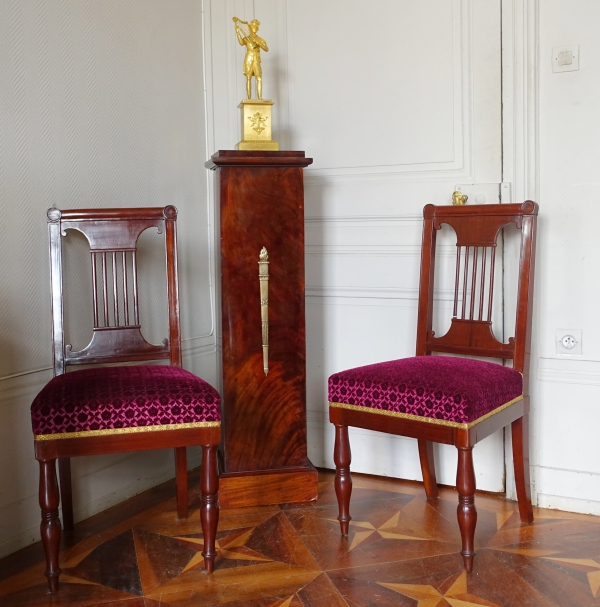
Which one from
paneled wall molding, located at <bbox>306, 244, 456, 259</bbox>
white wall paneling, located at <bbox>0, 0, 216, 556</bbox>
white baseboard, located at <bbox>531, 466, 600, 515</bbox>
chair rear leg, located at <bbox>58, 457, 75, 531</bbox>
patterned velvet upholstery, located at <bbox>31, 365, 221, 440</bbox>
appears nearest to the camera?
patterned velvet upholstery, located at <bbox>31, 365, 221, 440</bbox>

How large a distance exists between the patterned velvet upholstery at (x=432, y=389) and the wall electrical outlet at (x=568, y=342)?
0.34 meters

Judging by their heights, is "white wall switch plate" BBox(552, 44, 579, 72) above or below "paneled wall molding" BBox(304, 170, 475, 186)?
above

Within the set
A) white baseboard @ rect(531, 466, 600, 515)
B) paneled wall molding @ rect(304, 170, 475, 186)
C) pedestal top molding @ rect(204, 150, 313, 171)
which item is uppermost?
pedestal top molding @ rect(204, 150, 313, 171)

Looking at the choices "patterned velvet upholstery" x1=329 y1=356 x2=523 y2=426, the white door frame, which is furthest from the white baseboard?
"patterned velvet upholstery" x1=329 y1=356 x2=523 y2=426

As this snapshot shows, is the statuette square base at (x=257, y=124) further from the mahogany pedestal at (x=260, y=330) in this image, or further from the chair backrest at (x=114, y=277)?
the chair backrest at (x=114, y=277)

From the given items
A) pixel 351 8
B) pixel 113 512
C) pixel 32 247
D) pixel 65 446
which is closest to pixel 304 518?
pixel 113 512

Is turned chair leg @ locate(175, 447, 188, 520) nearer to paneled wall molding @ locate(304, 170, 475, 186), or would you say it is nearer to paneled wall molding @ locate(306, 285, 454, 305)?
paneled wall molding @ locate(306, 285, 454, 305)

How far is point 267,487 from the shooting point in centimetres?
265

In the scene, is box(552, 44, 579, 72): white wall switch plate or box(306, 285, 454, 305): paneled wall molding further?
box(306, 285, 454, 305): paneled wall molding

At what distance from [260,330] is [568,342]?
1110 mm

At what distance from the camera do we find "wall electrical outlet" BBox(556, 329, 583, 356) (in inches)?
100

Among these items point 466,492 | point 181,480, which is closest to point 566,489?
point 466,492

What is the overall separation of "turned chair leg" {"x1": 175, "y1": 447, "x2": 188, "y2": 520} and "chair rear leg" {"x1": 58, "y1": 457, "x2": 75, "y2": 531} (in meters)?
0.36

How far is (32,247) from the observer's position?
2.39m
